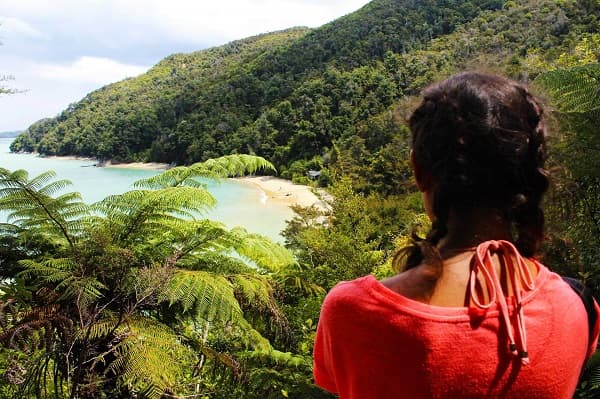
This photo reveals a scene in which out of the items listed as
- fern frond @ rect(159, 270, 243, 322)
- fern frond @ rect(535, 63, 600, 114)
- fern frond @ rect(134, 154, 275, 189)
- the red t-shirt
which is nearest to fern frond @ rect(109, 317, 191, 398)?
fern frond @ rect(159, 270, 243, 322)

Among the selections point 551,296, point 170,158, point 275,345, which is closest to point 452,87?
point 551,296

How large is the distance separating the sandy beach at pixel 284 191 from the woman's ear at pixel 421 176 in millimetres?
25991

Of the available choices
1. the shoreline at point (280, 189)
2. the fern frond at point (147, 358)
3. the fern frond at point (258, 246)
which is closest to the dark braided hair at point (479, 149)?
the fern frond at point (147, 358)

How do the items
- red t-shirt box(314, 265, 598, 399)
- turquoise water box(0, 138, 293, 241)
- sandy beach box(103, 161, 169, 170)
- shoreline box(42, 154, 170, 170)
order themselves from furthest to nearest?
shoreline box(42, 154, 170, 170) < sandy beach box(103, 161, 169, 170) < turquoise water box(0, 138, 293, 241) < red t-shirt box(314, 265, 598, 399)

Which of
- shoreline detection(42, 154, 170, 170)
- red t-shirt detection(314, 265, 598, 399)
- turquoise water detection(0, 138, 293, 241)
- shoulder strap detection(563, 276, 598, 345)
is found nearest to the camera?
red t-shirt detection(314, 265, 598, 399)

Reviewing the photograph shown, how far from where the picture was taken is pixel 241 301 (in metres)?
2.85

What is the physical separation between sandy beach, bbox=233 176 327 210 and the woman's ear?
25991 millimetres

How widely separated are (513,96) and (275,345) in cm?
281

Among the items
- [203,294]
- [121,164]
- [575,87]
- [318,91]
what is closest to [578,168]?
[575,87]

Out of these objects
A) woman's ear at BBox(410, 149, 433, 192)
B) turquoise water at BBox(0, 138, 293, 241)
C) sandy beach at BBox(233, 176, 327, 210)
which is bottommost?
sandy beach at BBox(233, 176, 327, 210)

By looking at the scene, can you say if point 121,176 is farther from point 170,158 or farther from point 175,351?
point 175,351

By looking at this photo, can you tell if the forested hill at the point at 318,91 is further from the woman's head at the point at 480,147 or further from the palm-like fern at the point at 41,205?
the woman's head at the point at 480,147

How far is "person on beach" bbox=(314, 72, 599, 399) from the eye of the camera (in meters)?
0.62

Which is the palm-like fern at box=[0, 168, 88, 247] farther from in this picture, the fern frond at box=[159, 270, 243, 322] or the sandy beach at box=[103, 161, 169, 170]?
the sandy beach at box=[103, 161, 169, 170]
